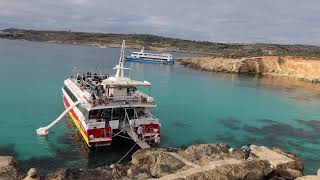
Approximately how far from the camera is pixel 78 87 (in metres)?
41.0

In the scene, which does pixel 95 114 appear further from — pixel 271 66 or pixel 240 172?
pixel 271 66

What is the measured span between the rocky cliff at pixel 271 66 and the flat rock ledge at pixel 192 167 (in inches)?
3302

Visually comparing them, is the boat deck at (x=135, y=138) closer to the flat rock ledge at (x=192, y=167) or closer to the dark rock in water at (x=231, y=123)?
the flat rock ledge at (x=192, y=167)

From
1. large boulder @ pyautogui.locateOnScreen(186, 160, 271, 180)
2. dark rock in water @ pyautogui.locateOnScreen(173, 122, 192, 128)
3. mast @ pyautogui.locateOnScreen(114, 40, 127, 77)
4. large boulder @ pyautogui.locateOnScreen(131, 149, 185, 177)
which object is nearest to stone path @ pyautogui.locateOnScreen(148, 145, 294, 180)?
large boulder @ pyautogui.locateOnScreen(186, 160, 271, 180)

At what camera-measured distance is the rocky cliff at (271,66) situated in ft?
355

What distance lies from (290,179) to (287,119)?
26205mm

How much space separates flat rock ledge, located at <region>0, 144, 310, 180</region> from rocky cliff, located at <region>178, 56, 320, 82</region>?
275 ft

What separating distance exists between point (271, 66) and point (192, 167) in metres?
99.1

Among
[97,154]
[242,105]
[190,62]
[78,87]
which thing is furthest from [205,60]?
[97,154]

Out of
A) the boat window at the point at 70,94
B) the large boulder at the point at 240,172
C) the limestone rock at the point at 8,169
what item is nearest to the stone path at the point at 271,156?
the large boulder at the point at 240,172

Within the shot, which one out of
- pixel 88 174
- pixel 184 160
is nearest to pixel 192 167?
pixel 184 160

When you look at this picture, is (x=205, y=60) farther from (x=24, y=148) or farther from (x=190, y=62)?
(x=24, y=148)

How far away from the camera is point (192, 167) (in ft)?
82.3

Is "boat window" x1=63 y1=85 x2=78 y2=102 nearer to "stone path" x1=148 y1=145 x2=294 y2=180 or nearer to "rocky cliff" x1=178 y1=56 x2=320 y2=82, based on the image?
"stone path" x1=148 y1=145 x2=294 y2=180
